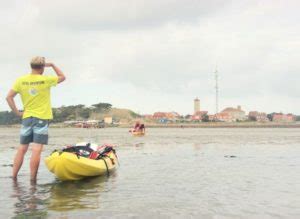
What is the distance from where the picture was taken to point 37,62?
39.2 ft

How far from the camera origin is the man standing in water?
1190 cm

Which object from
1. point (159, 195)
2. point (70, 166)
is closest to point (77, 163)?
point (70, 166)

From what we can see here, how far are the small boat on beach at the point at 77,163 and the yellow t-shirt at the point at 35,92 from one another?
2.12 metres

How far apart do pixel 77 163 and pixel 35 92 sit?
3099mm

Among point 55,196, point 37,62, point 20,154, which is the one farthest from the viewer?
point 20,154

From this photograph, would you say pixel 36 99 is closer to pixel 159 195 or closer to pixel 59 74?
pixel 59 74

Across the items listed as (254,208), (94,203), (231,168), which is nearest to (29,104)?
(94,203)

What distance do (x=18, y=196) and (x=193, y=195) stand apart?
170 inches

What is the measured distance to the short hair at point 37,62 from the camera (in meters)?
11.9

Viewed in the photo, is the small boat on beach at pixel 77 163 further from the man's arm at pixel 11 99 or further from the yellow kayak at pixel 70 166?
the man's arm at pixel 11 99

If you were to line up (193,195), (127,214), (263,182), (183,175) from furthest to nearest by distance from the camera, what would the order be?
(183,175) < (263,182) < (193,195) < (127,214)

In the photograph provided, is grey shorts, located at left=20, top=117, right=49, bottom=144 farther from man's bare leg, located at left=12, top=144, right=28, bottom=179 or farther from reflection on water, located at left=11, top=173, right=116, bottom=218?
reflection on water, located at left=11, top=173, right=116, bottom=218

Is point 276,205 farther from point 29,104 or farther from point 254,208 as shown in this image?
point 29,104

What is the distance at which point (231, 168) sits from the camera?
19.2 metres
